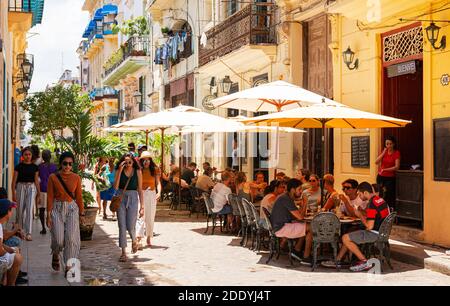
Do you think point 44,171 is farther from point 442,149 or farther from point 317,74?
point 442,149

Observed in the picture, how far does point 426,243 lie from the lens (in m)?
12.6

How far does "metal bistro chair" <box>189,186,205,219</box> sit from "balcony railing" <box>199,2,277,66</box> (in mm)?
4499

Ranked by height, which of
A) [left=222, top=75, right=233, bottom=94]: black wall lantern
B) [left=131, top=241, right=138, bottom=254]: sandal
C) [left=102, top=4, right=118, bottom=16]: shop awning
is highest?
[left=102, top=4, right=118, bottom=16]: shop awning

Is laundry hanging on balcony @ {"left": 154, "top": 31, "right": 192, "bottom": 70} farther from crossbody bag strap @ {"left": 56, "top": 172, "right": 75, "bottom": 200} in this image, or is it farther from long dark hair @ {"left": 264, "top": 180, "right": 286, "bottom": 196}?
crossbody bag strap @ {"left": 56, "top": 172, "right": 75, "bottom": 200}

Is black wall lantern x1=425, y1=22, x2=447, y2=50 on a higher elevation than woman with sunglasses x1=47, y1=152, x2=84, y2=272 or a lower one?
higher

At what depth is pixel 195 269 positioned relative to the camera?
1035 cm

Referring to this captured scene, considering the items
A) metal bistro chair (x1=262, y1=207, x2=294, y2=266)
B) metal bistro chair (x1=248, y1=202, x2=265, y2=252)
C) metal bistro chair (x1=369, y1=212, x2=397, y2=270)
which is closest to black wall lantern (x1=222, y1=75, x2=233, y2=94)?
metal bistro chair (x1=248, y1=202, x2=265, y2=252)

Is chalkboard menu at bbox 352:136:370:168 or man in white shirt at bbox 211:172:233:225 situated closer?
man in white shirt at bbox 211:172:233:225

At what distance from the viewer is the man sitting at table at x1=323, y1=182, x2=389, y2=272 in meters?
10.3

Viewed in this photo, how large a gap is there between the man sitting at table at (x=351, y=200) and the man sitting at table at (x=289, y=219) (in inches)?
27.1

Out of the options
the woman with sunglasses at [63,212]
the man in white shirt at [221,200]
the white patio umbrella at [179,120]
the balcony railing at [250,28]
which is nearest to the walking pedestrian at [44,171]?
the white patio umbrella at [179,120]
